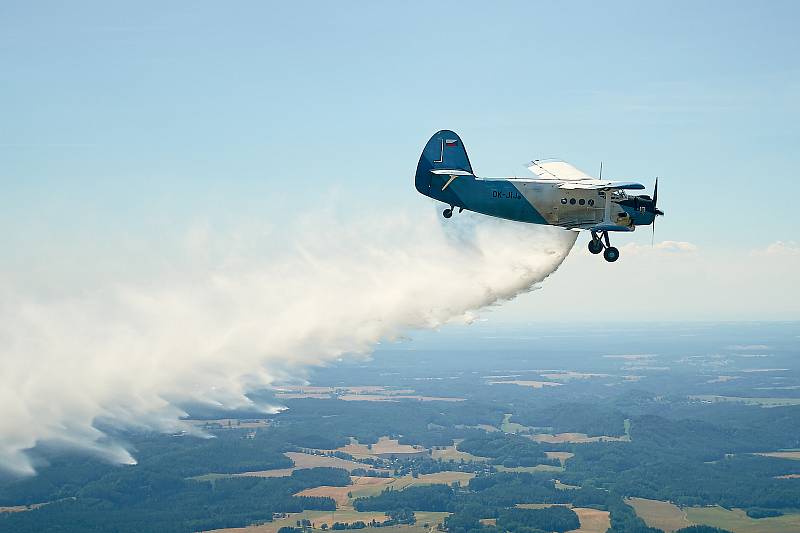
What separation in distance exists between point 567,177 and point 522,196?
5615 mm

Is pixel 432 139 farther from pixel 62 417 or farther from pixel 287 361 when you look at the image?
pixel 62 417

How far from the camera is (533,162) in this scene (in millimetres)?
65812

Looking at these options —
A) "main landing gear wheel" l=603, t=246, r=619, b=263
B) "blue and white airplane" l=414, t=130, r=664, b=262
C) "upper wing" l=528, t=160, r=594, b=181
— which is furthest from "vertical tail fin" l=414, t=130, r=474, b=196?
"main landing gear wheel" l=603, t=246, r=619, b=263

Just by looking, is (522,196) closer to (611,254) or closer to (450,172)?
(450,172)

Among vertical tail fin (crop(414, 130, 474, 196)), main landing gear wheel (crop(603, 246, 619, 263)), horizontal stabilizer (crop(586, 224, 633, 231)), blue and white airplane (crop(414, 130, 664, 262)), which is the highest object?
vertical tail fin (crop(414, 130, 474, 196))

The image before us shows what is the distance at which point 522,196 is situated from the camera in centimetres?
5753

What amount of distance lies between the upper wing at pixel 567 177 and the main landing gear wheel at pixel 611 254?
503 centimetres

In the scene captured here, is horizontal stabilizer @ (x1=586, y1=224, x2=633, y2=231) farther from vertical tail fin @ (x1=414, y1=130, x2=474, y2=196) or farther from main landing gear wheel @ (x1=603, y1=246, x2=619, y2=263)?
vertical tail fin @ (x1=414, y1=130, x2=474, y2=196)

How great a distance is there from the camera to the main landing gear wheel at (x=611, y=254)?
58.9 meters

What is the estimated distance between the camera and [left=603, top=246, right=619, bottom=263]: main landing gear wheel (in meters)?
58.9

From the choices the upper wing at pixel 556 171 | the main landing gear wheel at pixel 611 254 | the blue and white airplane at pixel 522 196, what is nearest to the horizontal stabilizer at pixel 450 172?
the blue and white airplane at pixel 522 196

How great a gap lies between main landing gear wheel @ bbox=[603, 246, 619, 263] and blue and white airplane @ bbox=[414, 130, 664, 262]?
149 mm

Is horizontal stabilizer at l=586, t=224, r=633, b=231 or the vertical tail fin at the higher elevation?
the vertical tail fin

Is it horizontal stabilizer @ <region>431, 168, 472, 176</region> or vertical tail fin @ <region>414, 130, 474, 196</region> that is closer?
horizontal stabilizer @ <region>431, 168, 472, 176</region>
